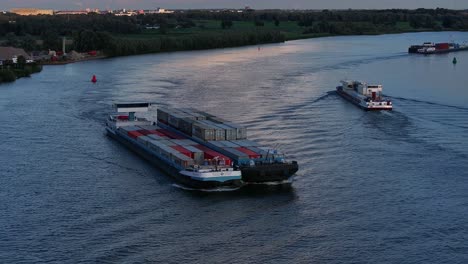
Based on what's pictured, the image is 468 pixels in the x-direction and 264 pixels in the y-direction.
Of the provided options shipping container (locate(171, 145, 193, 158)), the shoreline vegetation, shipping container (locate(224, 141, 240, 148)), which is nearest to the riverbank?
the shoreline vegetation

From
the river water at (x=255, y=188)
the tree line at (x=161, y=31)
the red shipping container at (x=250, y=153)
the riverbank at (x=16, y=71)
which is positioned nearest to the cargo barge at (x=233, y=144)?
the red shipping container at (x=250, y=153)

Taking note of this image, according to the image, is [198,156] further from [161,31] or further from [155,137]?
[161,31]

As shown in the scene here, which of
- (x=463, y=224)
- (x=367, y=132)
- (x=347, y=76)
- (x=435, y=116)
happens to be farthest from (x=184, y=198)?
(x=347, y=76)

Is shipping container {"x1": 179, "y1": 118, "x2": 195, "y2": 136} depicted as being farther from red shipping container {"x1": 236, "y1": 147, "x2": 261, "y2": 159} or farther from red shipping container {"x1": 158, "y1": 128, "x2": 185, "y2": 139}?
red shipping container {"x1": 236, "y1": 147, "x2": 261, "y2": 159}

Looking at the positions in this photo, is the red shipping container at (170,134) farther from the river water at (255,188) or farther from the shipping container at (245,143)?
the shipping container at (245,143)

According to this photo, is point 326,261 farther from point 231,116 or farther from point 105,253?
point 231,116

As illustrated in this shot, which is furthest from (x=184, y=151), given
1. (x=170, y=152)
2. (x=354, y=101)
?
(x=354, y=101)
